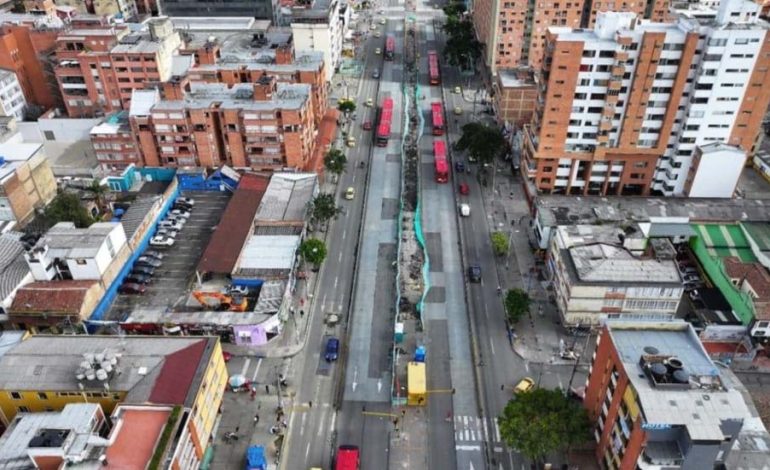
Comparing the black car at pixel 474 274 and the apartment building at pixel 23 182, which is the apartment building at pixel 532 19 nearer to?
the black car at pixel 474 274

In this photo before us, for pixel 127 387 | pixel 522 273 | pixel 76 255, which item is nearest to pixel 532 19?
pixel 522 273

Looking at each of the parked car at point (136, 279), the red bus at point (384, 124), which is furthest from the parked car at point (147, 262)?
the red bus at point (384, 124)

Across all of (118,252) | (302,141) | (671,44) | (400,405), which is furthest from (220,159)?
(671,44)

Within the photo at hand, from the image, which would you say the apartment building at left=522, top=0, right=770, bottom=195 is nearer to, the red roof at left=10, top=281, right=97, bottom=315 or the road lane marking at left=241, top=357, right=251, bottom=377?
the road lane marking at left=241, top=357, right=251, bottom=377

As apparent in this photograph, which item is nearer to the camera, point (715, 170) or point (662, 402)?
point (662, 402)

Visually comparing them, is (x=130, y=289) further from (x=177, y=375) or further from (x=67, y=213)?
(x=177, y=375)

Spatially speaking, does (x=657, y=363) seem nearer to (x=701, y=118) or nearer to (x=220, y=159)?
(x=701, y=118)

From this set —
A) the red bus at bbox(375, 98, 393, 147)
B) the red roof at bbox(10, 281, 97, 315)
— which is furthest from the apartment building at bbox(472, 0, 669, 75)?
the red roof at bbox(10, 281, 97, 315)
